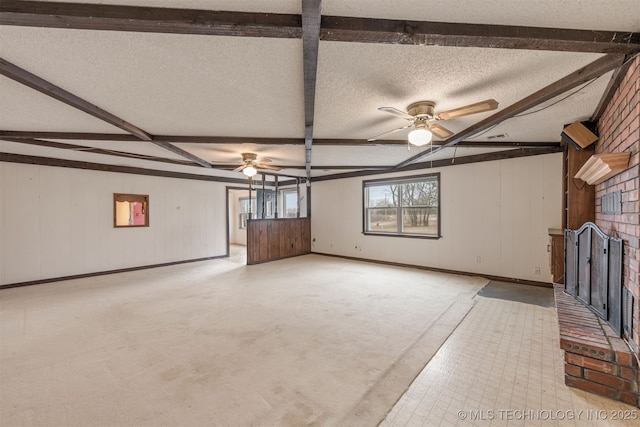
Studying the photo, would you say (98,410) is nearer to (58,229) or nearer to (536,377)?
(536,377)

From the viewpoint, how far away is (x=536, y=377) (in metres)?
2.10

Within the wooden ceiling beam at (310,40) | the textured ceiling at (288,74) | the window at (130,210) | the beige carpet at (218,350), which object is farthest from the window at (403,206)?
the window at (130,210)

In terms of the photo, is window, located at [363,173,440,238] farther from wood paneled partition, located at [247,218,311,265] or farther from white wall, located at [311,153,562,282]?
wood paneled partition, located at [247,218,311,265]

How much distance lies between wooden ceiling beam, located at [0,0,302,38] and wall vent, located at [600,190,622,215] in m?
2.74

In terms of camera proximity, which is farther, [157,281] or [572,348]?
[157,281]

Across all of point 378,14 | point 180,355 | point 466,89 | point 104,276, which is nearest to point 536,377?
point 466,89

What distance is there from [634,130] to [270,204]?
26.7 ft

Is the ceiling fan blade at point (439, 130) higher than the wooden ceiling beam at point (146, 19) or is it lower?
lower

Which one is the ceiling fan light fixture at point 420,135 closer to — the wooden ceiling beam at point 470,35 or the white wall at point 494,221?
the wooden ceiling beam at point 470,35

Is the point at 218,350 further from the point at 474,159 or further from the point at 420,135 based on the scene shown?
the point at 474,159

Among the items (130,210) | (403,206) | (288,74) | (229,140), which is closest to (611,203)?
(288,74)

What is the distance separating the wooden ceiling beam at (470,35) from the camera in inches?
60.8

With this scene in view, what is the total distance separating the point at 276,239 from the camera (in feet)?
23.6

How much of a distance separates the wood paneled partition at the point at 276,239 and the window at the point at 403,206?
2.02 meters
